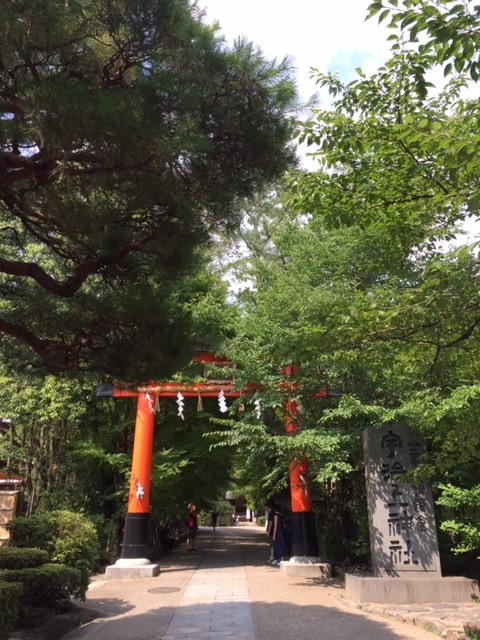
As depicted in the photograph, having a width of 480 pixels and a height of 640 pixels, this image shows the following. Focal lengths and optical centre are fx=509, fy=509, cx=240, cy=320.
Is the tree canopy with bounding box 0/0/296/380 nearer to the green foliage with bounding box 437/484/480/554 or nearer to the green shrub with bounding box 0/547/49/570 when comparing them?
the green shrub with bounding box 0/547/49/570

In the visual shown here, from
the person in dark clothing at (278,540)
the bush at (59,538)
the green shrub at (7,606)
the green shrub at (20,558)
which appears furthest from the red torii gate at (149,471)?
the green shrub at (7,606)

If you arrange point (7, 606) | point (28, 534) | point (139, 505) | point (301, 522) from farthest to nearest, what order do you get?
point (139, 505), point (301, 522), point (28, 534), point (7, 606)

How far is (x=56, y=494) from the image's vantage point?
13922 mm

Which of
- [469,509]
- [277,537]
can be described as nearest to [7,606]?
[469,509]

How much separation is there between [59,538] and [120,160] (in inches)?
251

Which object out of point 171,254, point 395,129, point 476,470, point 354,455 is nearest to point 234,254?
point 354,455

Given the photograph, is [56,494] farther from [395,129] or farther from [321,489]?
[395,129]

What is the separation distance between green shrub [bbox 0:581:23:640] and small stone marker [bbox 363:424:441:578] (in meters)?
5.73

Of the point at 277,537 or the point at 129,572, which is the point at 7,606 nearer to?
the point at 129,572

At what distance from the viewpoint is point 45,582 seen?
6609 mm

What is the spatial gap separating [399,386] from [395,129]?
234 inches

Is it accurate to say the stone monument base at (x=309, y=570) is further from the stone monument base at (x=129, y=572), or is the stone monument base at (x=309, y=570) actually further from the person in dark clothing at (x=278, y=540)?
the stone monument base at (x=129, y=572)

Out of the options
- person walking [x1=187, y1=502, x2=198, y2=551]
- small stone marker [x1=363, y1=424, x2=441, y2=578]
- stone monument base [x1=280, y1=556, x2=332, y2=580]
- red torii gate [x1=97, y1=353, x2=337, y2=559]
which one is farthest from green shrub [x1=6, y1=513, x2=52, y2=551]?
person walking [x1=187, y1=502, x2=198, y2=551]

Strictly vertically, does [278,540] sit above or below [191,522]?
below
